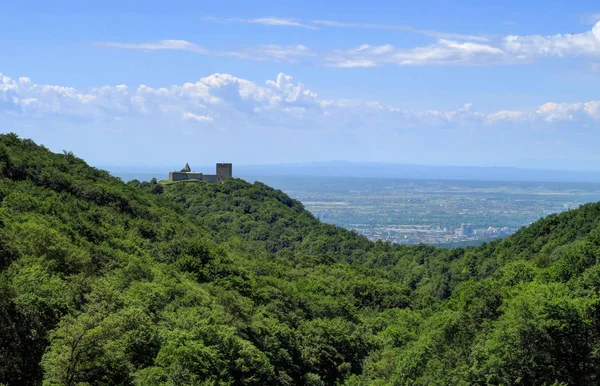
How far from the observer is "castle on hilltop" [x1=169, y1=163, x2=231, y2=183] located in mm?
123312

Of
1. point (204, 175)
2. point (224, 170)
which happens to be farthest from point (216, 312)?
point (224, 170)

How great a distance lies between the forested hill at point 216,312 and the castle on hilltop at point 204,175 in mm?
58346

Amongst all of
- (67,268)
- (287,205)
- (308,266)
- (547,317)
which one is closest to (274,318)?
(67,268)

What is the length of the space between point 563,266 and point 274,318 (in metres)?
14.7

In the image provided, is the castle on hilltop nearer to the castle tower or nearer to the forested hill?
the castle tower

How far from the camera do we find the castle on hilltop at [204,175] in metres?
123

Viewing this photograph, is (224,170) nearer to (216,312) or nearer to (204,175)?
(204,175)

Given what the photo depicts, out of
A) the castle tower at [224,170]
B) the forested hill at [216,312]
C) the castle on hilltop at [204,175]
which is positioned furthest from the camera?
the castle tower at [224,170]

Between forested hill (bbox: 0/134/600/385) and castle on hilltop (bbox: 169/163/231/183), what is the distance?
5835 cm

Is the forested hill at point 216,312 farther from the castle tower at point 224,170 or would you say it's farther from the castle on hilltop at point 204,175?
the castle tower at point 224,170

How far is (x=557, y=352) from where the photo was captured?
23172 mm

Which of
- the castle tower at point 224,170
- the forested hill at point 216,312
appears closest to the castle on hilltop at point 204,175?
the castle tower at point 224,170

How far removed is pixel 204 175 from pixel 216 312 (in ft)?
325

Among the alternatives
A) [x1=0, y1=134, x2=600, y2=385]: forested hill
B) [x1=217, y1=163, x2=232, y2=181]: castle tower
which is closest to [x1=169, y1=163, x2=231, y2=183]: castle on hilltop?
[x1=217, y1=163, x2=232, y2=181]: castle tower
